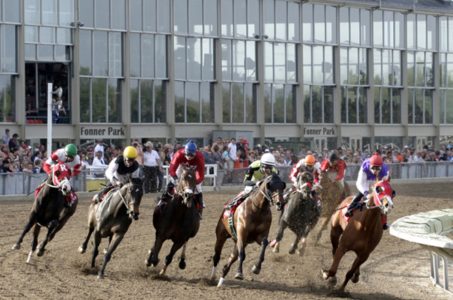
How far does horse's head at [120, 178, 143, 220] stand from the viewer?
13.5 m

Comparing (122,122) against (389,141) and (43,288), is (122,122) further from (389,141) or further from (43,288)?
(43,288)

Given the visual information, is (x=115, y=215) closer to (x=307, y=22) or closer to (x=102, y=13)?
(x=102, y=13)

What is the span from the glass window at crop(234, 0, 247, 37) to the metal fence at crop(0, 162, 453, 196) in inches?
396

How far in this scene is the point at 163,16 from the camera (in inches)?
1563

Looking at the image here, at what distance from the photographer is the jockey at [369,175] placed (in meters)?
13.0

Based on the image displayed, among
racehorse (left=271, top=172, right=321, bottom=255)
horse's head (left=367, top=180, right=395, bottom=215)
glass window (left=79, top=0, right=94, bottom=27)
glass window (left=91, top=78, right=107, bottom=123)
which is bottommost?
racehorse (left=271, top=172, right=321, bottom=255)

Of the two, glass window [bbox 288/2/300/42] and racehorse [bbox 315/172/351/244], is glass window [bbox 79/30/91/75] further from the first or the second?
racehorse [bbox 315/172/351/244]

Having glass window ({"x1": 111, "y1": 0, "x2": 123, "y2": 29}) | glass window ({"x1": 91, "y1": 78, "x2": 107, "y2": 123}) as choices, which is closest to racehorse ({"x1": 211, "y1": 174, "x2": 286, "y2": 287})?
glass window ({"x1": 91, "y1": 78, "x2": 107, "y2": 123})

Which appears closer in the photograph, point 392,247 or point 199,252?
point 199,252

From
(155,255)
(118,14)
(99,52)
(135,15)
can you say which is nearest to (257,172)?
(155,255)

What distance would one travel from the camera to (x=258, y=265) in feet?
44.2

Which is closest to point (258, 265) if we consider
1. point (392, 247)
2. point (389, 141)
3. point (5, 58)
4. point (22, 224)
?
point (392, 247)

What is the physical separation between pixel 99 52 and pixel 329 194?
20960 mm

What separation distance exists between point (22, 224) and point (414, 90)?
32.9 meters
